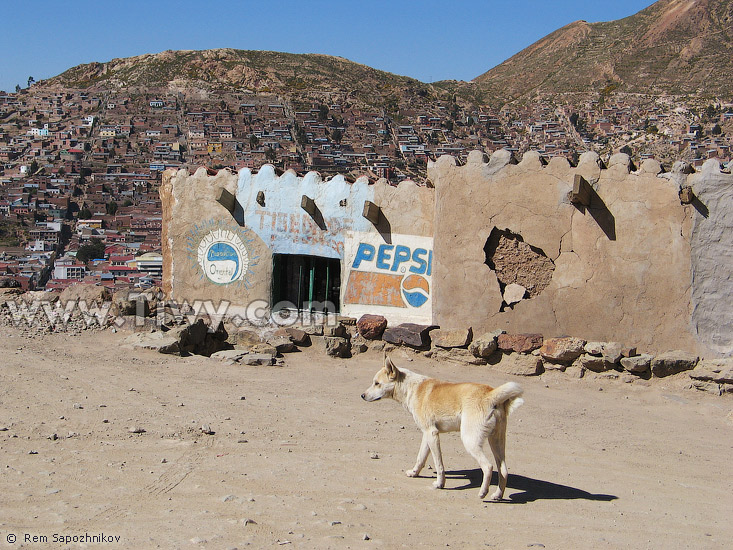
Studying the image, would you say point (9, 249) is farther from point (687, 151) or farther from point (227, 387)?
point (227, 387)

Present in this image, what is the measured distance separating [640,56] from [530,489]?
54.5m

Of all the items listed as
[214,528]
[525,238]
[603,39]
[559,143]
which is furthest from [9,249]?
[214,528]

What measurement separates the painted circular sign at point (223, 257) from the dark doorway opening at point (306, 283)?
2.35ft

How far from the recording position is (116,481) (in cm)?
617

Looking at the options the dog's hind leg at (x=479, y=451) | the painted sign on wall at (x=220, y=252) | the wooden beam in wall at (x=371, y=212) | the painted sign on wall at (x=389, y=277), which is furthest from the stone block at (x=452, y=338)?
the dog's hind leg at (x=479, y=451)

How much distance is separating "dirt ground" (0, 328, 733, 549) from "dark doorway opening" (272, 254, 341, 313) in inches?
100

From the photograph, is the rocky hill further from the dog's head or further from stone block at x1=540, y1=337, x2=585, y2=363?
the dog's head

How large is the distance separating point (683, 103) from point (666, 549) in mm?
44777

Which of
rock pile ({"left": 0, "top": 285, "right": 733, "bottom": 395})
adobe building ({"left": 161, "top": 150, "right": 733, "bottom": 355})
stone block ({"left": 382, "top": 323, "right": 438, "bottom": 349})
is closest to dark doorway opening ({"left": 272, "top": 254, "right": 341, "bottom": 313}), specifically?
adobe building ({"left": 161, "top": 150, "right": 733, "bottom": 355})

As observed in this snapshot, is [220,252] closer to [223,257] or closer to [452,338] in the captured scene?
[223,257]

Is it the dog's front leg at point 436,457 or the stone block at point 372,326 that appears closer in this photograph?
the dog's front leg at point 436,457

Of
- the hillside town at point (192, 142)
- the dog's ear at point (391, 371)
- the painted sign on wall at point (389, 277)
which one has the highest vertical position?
the hillside town at point (192, 142)

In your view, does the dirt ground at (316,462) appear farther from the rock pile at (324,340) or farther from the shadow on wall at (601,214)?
the shadow on wall at (601,214)

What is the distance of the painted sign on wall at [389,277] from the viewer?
496 inches
